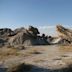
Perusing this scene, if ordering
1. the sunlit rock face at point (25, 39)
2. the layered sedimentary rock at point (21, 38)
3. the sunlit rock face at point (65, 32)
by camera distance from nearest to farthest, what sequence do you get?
1. the sunlit rock face at point (65, 32)
2. the sunlit rock face at point (25, 39)
3. the layered sedimentary rock at point (21, 38)

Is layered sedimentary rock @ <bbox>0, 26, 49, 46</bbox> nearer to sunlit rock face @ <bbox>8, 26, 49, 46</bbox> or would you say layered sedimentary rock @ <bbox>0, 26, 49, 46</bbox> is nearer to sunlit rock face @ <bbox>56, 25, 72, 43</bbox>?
sunlit rock face @ <bbox>8, 26, 49, 46</bbox>

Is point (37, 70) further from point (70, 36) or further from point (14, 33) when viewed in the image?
point (14, 33)

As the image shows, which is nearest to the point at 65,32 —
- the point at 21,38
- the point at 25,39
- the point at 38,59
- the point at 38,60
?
the point at 25,39

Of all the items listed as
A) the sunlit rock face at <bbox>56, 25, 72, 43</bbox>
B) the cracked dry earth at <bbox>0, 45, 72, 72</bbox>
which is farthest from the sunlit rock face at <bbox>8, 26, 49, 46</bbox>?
the cracked dry earth at <bbox>0, 45, 72, 72</bbox>

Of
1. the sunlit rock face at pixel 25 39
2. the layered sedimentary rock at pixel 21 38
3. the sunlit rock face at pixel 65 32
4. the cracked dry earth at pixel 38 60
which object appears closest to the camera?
the cracked dry earth at pixel 38 60

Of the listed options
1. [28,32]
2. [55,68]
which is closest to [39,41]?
[28,32]

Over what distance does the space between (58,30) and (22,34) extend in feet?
17.2

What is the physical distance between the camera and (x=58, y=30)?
31609mm

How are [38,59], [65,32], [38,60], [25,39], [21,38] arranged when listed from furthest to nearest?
[21,38], [25,39], [65,32], [38,59], [38,60]

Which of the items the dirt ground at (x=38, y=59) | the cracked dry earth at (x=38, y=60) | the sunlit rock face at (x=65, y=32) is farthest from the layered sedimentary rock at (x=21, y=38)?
the cracked dry earth at (x=38, y=60)

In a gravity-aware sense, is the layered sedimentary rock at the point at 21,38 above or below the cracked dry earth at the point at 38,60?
above

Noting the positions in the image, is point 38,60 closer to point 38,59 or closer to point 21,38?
point 38,59

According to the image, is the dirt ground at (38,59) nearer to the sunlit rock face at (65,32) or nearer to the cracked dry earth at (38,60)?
the cracked dry earth at (38,60)

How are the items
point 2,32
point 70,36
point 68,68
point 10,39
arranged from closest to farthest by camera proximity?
point 68,68 < point 70,36 < point 10,39 < point 2,32
